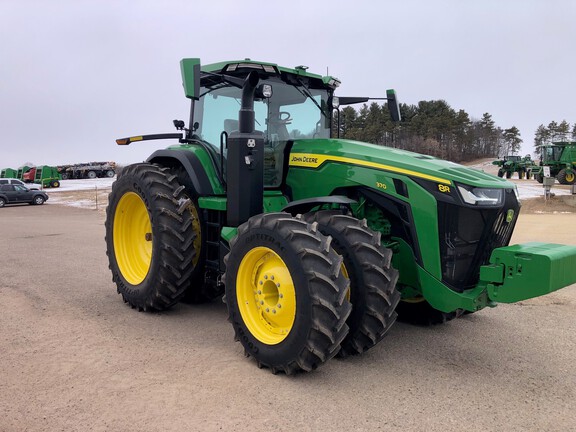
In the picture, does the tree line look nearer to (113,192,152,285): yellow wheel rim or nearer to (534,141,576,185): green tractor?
(113,192,152,285): yellow wheel rim

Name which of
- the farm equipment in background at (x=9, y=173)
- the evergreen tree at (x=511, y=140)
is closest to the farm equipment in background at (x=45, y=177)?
the farm equipment in background at (x=9, y=173)

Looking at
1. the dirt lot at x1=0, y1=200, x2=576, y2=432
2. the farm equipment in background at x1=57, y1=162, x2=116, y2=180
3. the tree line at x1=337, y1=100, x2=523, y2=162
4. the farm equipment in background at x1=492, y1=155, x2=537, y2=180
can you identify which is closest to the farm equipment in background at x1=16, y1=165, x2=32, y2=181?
the farm equipment in background at x1=57, y1=162, x2=116, y2=180

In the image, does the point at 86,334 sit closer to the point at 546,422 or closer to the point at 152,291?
the point at 152,291

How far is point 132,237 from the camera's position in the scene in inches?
250

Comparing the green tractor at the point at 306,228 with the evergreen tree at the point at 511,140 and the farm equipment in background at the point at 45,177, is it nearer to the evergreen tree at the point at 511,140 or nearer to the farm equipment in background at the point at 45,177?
the farm equipment in background at the point at 45,177

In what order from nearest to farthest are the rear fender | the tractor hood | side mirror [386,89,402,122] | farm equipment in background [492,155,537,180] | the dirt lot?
the dirt lot, the tractor hood, the rear fender, side mirror [386,89,402,122], farm equipment in background [492,155,537,180]

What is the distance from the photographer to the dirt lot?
3.33 m

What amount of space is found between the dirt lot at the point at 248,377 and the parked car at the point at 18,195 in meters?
25.8

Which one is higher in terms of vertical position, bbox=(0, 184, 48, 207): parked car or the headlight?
the headlight

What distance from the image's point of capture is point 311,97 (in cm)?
583

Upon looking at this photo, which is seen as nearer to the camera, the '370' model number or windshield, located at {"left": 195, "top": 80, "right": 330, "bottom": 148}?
the '370' model number

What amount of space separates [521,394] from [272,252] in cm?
219

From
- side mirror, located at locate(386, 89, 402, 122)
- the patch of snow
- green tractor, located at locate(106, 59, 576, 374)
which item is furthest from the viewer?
the patch of snow

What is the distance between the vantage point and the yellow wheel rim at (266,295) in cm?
404
